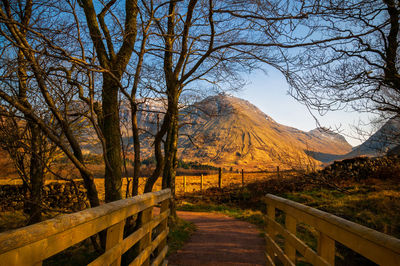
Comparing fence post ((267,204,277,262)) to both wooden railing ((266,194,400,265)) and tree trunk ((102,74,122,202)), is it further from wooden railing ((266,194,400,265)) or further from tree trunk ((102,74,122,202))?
tree trunk ((102,74,122,202))

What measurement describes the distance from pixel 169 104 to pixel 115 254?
182 inches

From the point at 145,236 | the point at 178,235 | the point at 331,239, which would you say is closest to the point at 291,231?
the point at 331,239

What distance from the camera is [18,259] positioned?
38.4 inches

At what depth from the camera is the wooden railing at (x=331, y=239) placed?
1219 millimetres

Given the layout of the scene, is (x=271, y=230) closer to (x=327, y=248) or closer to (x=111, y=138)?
(x=327, y=248)

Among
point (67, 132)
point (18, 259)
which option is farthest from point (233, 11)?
point (18, 259)

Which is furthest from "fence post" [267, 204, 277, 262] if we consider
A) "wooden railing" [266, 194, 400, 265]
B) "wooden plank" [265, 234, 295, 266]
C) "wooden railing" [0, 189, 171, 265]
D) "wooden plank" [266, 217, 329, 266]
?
"wooden railing" [0, 189, 171, 265]

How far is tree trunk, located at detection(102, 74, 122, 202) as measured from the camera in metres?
4.69

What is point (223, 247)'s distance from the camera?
5961mm

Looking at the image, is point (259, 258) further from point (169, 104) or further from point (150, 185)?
point (169, 104)

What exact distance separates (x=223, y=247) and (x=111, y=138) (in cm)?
342

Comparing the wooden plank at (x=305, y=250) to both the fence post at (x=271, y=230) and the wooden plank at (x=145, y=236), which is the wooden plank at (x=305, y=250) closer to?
the fence post at (x=271, y=230)

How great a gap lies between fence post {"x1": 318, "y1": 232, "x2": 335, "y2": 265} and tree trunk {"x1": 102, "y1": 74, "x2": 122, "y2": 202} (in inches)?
139

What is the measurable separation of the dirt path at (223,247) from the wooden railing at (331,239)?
1780 mm
